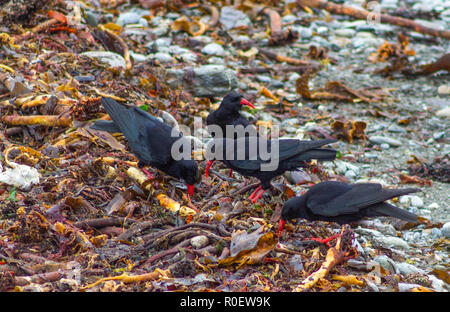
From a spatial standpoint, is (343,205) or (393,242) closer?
(343,205)

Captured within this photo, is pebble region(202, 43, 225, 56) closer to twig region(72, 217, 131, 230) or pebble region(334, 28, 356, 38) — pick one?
pebble region(334, 28, 356, 38)

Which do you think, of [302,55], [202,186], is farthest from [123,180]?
[302,55]

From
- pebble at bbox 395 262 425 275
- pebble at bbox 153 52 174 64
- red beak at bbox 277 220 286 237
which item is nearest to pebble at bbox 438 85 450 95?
pebble at bbox 153 52 174 64

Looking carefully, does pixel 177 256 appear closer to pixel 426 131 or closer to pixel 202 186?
pixel 202 186

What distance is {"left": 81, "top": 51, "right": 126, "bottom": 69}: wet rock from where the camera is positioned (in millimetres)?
7656

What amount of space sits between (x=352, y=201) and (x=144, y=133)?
2314 millimetres

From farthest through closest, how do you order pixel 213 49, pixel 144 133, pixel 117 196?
pixel 213 49
pixel 144 133
pixel 117 196

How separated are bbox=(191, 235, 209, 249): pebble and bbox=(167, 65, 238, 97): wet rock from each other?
4.08 metres

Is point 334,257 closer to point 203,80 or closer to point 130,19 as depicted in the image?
point 203,80

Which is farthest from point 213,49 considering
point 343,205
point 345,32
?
point 343,205

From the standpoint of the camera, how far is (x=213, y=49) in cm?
972

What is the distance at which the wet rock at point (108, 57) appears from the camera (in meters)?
7.66

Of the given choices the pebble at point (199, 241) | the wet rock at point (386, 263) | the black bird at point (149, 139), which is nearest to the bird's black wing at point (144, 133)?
the black bird at point (149, 139)
